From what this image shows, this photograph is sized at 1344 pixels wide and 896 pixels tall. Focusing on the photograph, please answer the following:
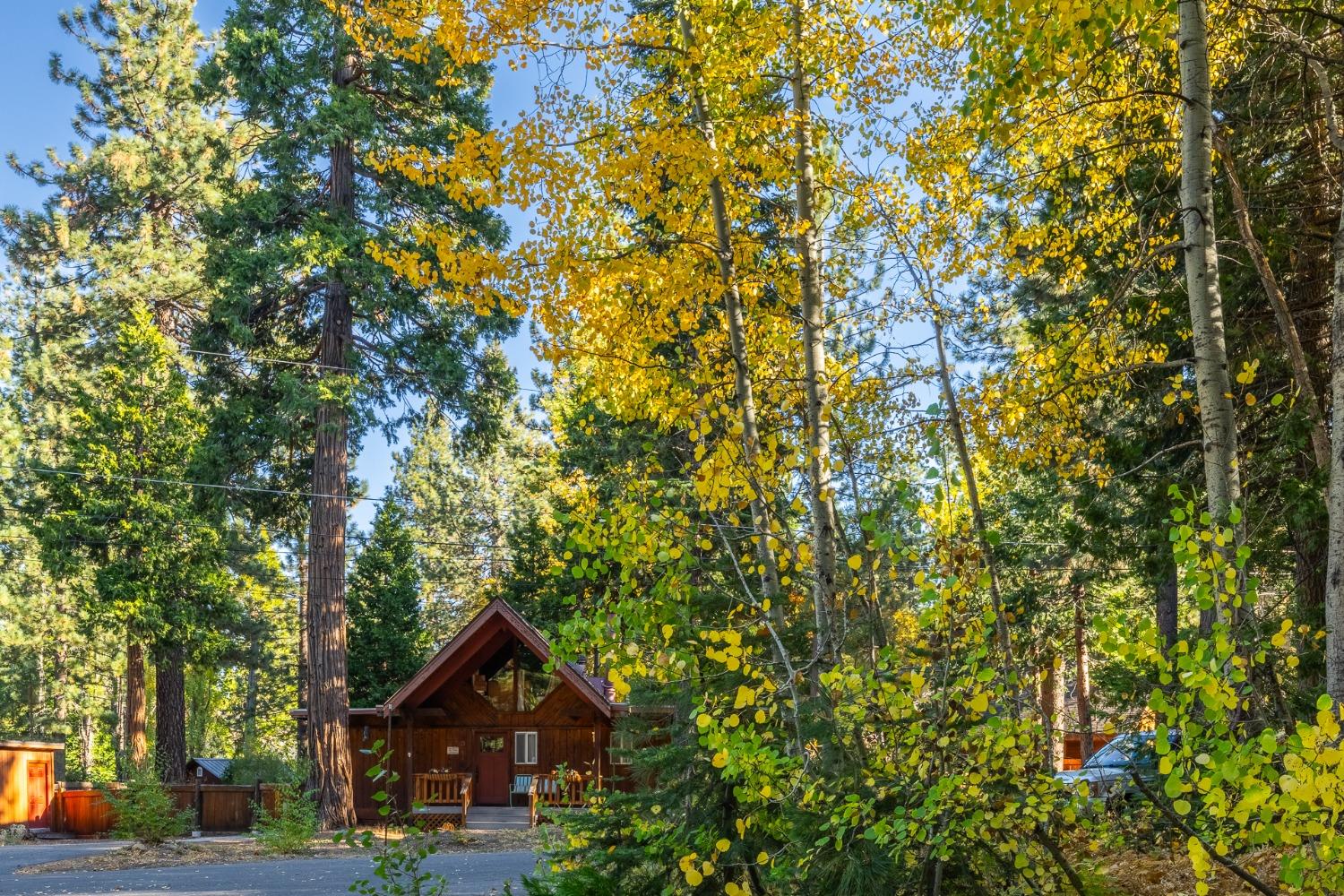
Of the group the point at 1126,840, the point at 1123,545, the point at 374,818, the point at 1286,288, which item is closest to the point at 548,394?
the point at 374,818

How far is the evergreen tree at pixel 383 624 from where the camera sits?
1053 inches

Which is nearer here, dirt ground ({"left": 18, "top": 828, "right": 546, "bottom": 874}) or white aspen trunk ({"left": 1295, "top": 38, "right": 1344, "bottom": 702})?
white aspen trunk ({"left": 1295, "top": 38, "right": 1344, "bottom": 702})

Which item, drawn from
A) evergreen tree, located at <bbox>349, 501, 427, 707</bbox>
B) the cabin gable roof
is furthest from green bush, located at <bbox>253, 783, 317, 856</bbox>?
evergreen tree, located at <bbox>349, 501, 427, 707</bbox>

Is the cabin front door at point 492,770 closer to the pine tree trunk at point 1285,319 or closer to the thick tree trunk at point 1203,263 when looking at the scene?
the pine tree trunk at point 1285,319

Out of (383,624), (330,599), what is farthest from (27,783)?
(330,599)

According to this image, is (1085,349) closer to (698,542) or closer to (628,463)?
(698,542)

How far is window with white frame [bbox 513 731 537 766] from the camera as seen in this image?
22.9 metres

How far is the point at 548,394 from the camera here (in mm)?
25922

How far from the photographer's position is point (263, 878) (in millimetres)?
12711

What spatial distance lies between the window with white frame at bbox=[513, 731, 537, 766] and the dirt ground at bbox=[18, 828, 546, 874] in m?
5.10

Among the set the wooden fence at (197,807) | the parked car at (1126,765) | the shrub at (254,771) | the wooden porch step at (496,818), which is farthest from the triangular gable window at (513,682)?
the parked car at (1126,765)

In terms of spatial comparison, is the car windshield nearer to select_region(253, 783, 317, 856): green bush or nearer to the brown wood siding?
select_region(253, 783, 317, 856): green bush

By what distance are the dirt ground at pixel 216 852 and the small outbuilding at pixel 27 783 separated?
278 inches

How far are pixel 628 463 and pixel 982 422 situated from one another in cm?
929
